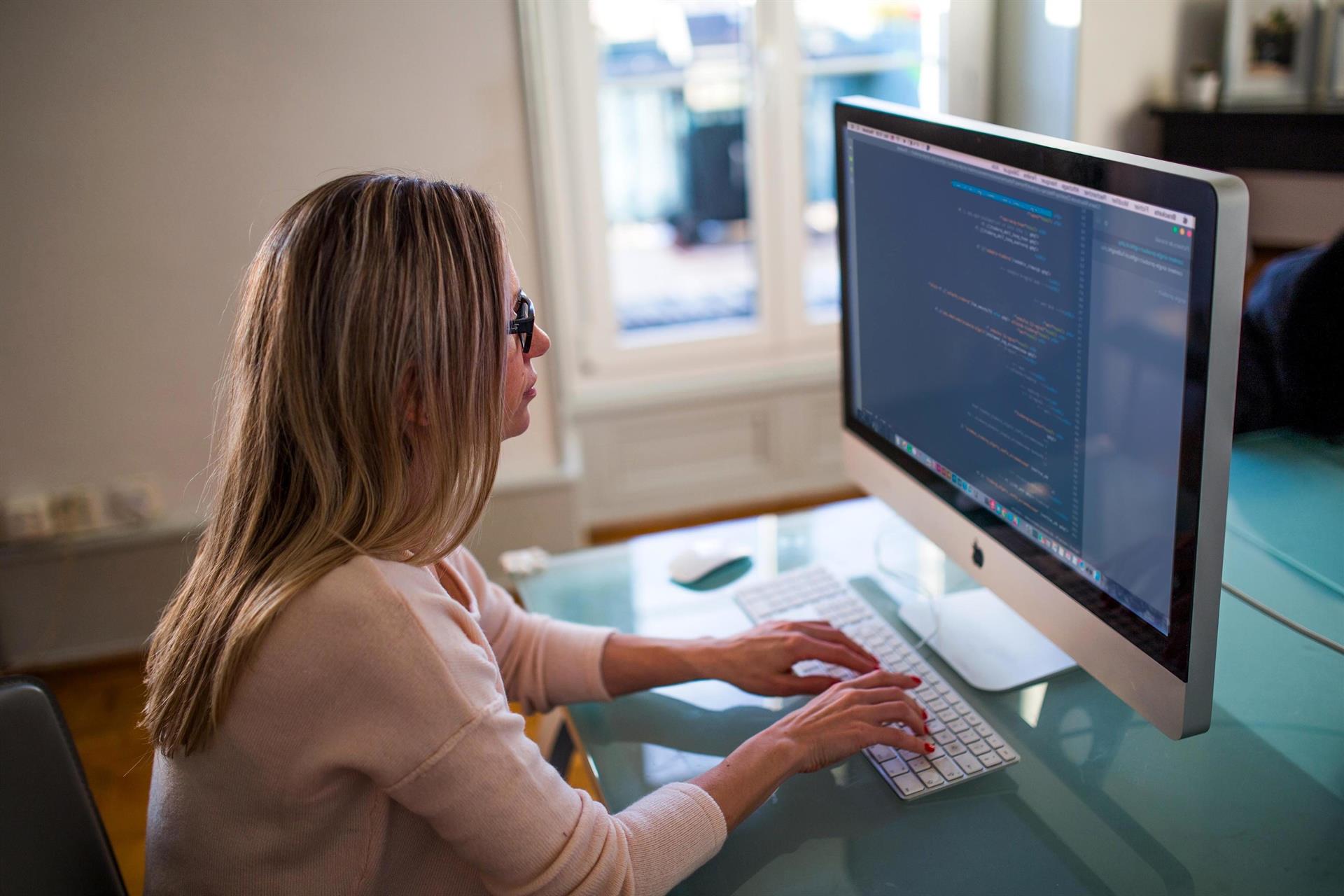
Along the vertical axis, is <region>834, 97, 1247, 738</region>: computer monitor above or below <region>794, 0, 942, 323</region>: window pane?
below

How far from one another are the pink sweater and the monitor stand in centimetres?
36

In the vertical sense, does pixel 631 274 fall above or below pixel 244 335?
below

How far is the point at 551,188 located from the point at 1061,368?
6.10 feet

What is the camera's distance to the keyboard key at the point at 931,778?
3.23ft

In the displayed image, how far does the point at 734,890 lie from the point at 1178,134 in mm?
2629

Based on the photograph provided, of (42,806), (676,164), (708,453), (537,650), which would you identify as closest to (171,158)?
(676,164)

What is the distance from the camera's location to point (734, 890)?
0.90 meters

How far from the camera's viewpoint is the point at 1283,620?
1163mm

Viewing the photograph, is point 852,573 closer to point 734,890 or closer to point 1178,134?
point 734,890

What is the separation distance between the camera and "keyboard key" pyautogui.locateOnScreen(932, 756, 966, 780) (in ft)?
3.27

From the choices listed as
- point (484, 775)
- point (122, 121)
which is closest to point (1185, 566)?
point (484, 775)

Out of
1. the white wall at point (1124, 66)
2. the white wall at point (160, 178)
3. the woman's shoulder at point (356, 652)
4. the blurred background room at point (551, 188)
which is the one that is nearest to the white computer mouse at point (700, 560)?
the woman's shoulder at point (356, 652)

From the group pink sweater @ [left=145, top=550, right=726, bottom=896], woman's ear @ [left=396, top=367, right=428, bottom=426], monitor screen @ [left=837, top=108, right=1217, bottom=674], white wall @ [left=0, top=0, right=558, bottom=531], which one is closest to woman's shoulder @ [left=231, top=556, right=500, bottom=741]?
pink sweater @ [left=145, top=550, right=726, bottom=896]

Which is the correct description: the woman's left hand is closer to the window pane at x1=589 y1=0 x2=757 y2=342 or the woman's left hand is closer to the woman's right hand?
the woman's right hand
